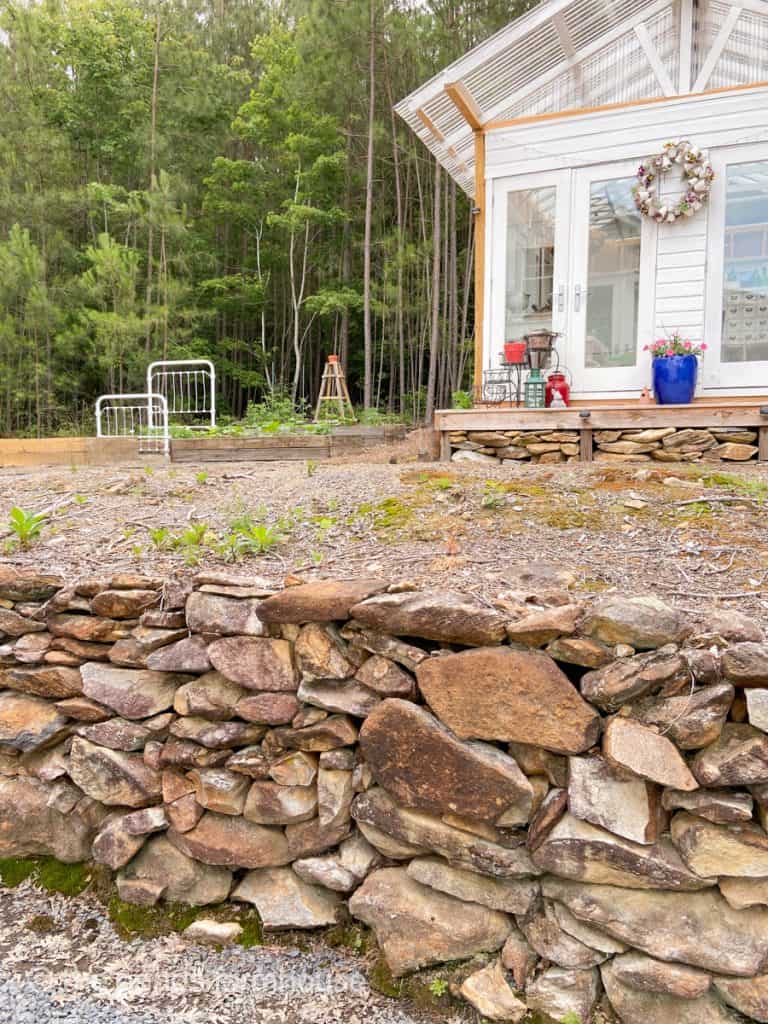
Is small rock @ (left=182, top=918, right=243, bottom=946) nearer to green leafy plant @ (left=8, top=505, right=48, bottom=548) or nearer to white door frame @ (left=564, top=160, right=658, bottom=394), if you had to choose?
green leafy plant @ (left=8, top=505, right=48, bottom=548)

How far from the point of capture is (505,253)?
17.9 feet

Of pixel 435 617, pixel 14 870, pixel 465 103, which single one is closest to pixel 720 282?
pixel 465 103

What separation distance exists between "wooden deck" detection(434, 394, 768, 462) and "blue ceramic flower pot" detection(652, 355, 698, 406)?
0.28 metres

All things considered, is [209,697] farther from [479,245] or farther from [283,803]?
[479,245]

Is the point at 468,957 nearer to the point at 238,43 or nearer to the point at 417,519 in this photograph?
the point at 417,519

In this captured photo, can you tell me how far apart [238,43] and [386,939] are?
1709cm

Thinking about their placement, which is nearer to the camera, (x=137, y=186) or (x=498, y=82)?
(x=498, y=82)

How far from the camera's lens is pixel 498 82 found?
533cm

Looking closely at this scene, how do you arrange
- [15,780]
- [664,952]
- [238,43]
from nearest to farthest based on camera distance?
[664,952], [15,780], [238,43]

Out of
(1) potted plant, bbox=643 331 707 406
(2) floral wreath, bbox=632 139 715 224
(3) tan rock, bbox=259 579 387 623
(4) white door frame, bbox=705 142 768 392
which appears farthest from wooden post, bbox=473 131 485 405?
(3) tan rock, bbox=259 579 387 623

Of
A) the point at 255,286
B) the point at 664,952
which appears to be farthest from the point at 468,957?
the point at 255,286

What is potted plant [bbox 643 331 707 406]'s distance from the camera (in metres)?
4.76

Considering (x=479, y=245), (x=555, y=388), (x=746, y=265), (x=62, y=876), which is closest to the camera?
(x=62, y=876)

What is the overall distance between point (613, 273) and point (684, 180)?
0.77m
